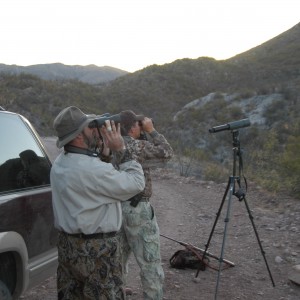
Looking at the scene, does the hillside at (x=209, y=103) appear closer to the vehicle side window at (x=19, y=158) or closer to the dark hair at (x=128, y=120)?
the dark hair at (x=128, y=120)

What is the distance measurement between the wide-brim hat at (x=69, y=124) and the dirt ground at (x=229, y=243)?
86.1 inches

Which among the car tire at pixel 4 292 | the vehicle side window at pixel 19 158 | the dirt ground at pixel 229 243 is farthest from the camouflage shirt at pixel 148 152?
the car tire at pixel 4 292

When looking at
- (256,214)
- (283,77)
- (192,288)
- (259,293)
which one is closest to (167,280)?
(192,288)

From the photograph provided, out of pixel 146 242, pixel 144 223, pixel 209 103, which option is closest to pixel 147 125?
pixel 144 223

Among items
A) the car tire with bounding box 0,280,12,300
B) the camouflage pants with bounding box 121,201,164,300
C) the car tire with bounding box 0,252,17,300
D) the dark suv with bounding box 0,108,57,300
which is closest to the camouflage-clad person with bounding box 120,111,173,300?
the camouflage pants with bounding box 121,201,164,300

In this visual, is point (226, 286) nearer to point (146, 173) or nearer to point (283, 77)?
point (146, 173)

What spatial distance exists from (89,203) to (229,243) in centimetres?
436

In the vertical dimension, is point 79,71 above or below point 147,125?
above

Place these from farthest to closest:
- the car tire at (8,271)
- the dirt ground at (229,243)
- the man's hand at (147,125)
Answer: the dirt ground at (229,243)
the man's hand at (147,125)
the car tire at (8,271)

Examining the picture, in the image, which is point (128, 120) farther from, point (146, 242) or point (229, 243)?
point (229, 243)

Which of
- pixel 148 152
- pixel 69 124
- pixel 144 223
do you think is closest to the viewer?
pixel 69 124

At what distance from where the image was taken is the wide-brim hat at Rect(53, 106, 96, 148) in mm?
2762

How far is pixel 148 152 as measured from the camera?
375cm

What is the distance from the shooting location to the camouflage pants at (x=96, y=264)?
2705 millimetres
